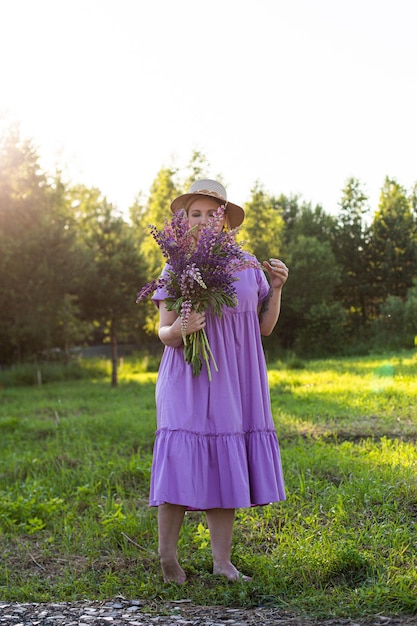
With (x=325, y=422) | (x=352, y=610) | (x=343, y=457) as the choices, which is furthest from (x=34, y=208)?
(x=352, y=610)

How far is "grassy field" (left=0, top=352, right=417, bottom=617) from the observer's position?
360cm

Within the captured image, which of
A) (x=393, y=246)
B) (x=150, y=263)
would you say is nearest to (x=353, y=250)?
(x=393, y=246)

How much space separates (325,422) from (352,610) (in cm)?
463

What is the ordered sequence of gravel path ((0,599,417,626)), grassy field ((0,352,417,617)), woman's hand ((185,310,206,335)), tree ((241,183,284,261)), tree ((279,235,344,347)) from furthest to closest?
tree ((279,235,344,347)) → tree ((241,183,284,261)) → woman's hand ((185,310,206,335)) → grassy field ((0,352,417,617)) → gravel path ((0,599,417,626))

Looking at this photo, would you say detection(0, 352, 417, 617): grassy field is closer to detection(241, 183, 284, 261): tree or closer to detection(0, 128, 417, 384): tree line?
detection(0, 128, 417, 384): tree line

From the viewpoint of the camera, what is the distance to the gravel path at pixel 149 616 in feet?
10.0

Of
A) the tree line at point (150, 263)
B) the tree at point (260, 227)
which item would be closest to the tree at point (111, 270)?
the tree line at point (150, 263)

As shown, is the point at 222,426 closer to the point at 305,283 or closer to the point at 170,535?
the point at 170,535

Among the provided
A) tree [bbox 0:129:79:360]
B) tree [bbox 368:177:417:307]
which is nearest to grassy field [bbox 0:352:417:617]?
tree [bbox 0:129:79:360]

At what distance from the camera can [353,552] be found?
3.70 meters

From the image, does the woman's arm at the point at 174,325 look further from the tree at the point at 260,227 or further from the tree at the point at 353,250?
the tree at the point at 353,250

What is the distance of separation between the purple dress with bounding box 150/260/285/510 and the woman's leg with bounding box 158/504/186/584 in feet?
0.38

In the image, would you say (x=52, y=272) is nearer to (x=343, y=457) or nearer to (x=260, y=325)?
(x=343, y=457)

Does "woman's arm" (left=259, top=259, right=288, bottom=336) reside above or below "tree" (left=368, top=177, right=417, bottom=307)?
below
